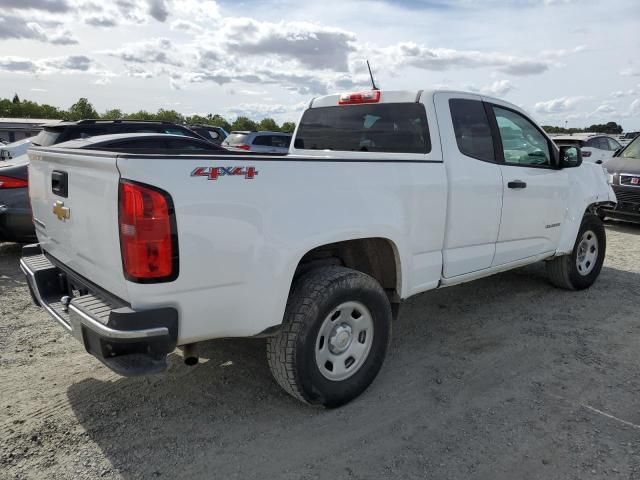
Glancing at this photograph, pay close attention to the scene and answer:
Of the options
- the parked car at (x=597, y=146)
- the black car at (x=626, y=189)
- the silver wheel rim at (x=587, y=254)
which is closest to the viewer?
the silver wheel rim at (x=587, y=254)

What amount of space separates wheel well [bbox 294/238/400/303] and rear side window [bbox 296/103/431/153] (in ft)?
2.79

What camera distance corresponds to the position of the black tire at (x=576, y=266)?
5.50 meters

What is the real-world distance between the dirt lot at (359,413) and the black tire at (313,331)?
17cm

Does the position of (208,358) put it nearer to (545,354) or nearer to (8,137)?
(545,354)

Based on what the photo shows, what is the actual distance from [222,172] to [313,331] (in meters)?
1.05

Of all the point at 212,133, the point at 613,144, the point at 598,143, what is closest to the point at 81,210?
the point at 212,133

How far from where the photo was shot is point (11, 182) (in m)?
6.36

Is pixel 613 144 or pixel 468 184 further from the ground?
pixel 613 144

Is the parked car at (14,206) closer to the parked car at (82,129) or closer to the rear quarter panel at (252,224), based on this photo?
the parked car at (82,129)

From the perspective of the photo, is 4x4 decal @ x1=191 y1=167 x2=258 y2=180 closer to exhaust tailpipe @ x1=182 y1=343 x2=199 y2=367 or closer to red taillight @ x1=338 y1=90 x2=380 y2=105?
exhaust tailpipe @ x1=182 y1=343 x2=199 y2=367

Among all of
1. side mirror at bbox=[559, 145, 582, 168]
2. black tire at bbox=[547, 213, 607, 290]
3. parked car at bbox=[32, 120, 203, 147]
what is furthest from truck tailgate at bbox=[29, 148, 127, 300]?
parked car at bbox=[32, 120, 203, 147]

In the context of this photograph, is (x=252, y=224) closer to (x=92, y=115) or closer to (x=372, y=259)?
(x=372, y=259)

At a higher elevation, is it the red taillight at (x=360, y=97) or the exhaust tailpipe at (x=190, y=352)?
the red taillight at (x=360, y=97)

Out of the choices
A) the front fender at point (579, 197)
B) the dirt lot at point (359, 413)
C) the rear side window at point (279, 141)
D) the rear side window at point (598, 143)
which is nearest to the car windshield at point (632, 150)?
the front fender at point (579, 197)
